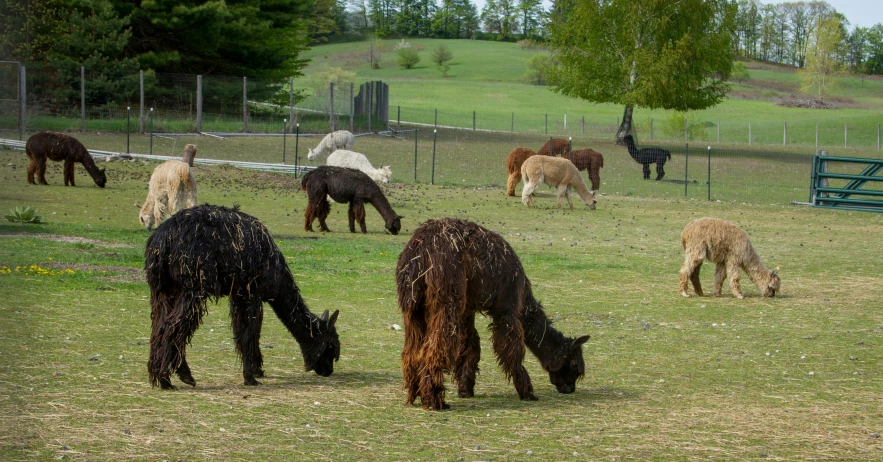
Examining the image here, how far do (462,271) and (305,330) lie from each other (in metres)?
1.75

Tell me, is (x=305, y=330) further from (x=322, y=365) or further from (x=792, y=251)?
(x=792, y=251)

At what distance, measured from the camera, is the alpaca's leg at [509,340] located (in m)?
7.01

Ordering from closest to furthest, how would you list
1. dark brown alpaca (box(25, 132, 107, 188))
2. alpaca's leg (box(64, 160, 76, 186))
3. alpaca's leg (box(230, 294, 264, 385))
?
alpaca's leg (box(230, 294, 264, 385)) → dark brown alpaca (box(25, 132, 107, 188)) → alpaca's leg (box(64, 160, 76, 186))

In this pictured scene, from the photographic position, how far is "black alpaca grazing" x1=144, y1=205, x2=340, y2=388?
6.80 meters

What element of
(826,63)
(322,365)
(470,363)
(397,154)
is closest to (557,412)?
(470,363)

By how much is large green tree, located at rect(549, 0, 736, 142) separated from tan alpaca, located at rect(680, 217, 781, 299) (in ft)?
116

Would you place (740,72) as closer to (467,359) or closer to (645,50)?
(645,50)

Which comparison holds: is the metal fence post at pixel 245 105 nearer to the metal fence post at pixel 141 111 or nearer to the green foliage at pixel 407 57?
the metal fence post at pixel 141 111

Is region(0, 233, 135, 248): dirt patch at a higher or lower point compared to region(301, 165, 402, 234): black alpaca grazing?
lower

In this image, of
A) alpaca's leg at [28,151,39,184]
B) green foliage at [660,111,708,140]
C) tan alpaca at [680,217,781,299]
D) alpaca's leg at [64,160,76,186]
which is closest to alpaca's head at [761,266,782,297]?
tan alpaca at [680,217,781,299]

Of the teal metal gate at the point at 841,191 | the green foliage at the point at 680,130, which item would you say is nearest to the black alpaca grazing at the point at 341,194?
the teal metal gate at the point at 841,191

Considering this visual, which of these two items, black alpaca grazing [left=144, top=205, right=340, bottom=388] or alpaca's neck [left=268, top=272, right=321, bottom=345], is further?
alpaca's neck [left=268, top=272, right=321, bottom=345]

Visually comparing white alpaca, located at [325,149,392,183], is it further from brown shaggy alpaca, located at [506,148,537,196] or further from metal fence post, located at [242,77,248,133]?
metal fence post, located at [242,77,248,133]

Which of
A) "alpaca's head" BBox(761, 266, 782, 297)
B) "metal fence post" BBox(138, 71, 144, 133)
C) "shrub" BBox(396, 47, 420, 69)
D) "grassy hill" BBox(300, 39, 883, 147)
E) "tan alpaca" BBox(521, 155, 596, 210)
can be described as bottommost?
"alpaca's head" BBox(761, 266, 782, 297)
